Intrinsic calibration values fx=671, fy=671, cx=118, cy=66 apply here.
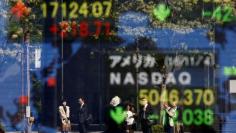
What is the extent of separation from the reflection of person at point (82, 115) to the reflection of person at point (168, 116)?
51.1 inches

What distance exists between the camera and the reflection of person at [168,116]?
36.3ft

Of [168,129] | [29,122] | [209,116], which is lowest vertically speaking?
[168,129]

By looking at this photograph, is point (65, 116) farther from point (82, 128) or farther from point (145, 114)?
point (145, 114)

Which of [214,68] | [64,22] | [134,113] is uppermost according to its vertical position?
[64,22]

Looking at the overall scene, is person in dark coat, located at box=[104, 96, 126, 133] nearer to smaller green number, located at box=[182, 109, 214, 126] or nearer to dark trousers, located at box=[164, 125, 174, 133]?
dark trousers, located at box=[164, 125, 174, 133]

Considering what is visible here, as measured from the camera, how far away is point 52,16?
1131 centimetres

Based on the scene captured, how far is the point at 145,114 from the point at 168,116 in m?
0.39

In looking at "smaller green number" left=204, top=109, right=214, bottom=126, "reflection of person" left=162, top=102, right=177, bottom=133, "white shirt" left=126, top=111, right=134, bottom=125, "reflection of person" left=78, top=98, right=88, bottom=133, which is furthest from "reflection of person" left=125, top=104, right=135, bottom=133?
"smaller green number" left=204, top=109, right=214, bottom=126

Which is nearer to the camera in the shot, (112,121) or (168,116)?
(168,116)

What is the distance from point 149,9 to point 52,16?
5.37 ft

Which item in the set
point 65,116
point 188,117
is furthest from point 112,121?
point 188,117

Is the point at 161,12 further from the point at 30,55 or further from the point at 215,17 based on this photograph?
the point at 30,55

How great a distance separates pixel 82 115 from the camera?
11203mm

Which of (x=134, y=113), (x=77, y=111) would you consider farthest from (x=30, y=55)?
(x=134, y=113)
